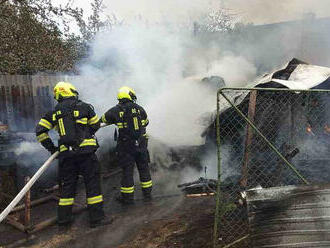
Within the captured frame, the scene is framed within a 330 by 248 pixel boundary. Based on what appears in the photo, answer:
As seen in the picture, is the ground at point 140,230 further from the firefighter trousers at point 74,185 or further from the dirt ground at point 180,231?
the firefighter trousers at point 74,185

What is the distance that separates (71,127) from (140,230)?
183 centimetres

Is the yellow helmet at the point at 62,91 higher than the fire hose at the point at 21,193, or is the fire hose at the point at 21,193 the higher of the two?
the yellow helmet at the point at 62,91

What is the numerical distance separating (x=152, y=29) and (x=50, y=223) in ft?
25.4

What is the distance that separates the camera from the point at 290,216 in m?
2.73

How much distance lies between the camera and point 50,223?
188 inches

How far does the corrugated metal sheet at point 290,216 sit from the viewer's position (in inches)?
101

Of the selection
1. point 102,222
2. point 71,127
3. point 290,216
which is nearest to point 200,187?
point 102,222

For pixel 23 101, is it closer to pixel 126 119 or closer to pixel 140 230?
pixel 126 119

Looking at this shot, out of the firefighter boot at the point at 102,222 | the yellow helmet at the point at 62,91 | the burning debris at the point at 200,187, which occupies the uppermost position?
the yellow helmet at the point at 62,91

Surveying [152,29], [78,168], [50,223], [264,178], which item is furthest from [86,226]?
[152,29]

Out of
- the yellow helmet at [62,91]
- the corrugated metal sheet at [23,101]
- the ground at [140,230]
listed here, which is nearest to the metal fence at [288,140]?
the ground at [140,230]

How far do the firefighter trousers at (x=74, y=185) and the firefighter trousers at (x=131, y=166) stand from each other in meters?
0.82

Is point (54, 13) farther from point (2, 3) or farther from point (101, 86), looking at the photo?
point (101, 86)

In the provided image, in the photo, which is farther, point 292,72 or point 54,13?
point 54,13
